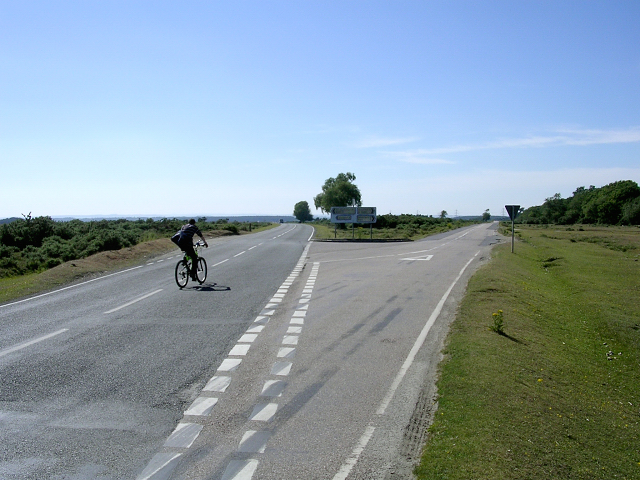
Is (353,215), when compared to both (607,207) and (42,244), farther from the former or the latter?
(607,207)

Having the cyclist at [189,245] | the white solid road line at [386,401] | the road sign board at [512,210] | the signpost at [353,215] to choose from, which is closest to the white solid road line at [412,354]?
the white solid road line at [386,401]

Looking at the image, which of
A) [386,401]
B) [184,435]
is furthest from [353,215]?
[184,435]

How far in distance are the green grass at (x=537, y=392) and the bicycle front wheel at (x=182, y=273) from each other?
8.31 meters

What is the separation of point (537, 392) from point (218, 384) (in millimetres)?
4174

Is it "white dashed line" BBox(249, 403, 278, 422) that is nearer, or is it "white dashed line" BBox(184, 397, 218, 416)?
"white dashed line" BBox(249, 403, 278, 422)

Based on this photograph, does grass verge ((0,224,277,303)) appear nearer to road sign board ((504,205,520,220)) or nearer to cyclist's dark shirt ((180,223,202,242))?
cyclist's dark shirt ((180,223,202,242))

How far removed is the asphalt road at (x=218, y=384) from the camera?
4.68 m

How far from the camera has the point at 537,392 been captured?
263 inches

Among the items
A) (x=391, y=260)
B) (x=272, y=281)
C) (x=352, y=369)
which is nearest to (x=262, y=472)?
(x=352, y=369)

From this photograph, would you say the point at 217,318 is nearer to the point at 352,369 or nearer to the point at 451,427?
the point at 352,369

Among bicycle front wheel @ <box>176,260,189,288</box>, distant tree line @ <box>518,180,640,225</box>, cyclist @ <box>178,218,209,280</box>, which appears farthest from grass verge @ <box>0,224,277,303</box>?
distant tree line @ <box>518,180,640,225</box>

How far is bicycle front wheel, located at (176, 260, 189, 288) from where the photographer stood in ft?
51.3

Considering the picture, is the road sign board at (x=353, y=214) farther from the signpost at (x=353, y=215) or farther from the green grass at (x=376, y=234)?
the green grass at (x=376, y=234)

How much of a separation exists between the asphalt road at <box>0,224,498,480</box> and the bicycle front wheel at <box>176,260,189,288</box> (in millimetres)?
1583
